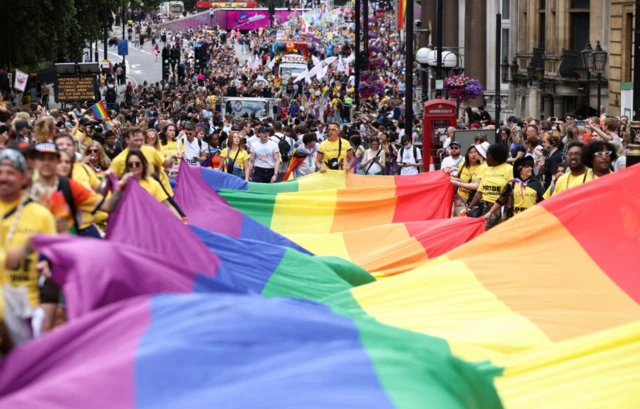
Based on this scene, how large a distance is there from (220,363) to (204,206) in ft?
26.3

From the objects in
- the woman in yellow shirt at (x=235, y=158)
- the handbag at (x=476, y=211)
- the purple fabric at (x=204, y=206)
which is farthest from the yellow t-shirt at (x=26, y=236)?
the woman in yellow shirt at (x=235, y=158)

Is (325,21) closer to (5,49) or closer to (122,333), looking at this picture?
(5,49)

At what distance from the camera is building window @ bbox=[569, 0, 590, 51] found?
36.5 m

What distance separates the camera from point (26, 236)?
747cm

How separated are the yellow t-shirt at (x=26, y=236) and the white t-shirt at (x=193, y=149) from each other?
12.9 m

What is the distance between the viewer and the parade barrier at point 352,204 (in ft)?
52.0

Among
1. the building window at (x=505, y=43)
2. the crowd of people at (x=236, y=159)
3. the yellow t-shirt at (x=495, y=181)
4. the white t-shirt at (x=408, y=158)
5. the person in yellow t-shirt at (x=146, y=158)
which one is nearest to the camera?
the crowd of people at (x=236, y=159)

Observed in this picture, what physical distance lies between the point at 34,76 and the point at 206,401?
4075 cm

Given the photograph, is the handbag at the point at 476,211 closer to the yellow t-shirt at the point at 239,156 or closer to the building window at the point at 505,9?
the yellow t-shirt at the point at 239,156

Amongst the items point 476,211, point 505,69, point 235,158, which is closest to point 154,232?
point 476,211

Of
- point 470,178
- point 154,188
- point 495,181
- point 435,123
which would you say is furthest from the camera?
point 435,123

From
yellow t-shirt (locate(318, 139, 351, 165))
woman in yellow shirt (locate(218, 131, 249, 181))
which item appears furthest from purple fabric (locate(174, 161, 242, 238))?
woman in yellow shirt (locate(218, 131, 249, 181))

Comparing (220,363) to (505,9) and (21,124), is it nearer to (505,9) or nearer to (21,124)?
(21,124)

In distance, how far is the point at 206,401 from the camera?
5.83 m
